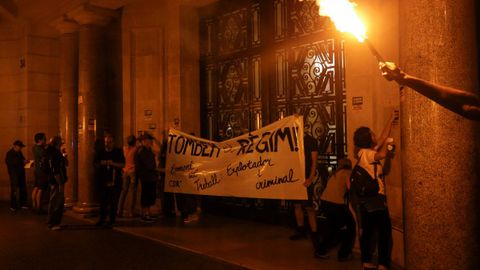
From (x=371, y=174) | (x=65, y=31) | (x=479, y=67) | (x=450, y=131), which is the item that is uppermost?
(x=65, y=31)

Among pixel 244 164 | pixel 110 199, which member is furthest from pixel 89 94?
pixel 244 164

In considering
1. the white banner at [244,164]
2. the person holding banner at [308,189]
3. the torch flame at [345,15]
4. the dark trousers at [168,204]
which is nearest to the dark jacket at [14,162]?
the dark trousers at [168,204]

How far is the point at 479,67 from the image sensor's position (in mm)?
4277

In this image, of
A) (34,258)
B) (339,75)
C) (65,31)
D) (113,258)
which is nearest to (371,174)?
(339,75)

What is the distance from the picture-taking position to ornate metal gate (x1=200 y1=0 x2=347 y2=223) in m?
8.34

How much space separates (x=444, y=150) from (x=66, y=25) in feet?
36.1

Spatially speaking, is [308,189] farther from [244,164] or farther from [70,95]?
[70,95]

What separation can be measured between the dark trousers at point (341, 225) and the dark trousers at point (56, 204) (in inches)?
219

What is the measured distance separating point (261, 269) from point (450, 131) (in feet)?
10.5

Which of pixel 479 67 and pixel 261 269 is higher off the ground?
pixel 479 67

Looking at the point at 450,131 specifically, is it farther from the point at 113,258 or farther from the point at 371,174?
the point at 113,258

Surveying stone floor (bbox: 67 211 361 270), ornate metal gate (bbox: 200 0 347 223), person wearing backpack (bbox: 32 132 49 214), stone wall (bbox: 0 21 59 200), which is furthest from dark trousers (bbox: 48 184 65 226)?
stone wall (bbox: 0 21 59 200)

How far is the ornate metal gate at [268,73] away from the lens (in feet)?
27.3

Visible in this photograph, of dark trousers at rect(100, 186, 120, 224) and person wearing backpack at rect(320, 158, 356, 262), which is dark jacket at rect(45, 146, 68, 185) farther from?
person wearing backpack at rect(320, 158, 356, 262)
